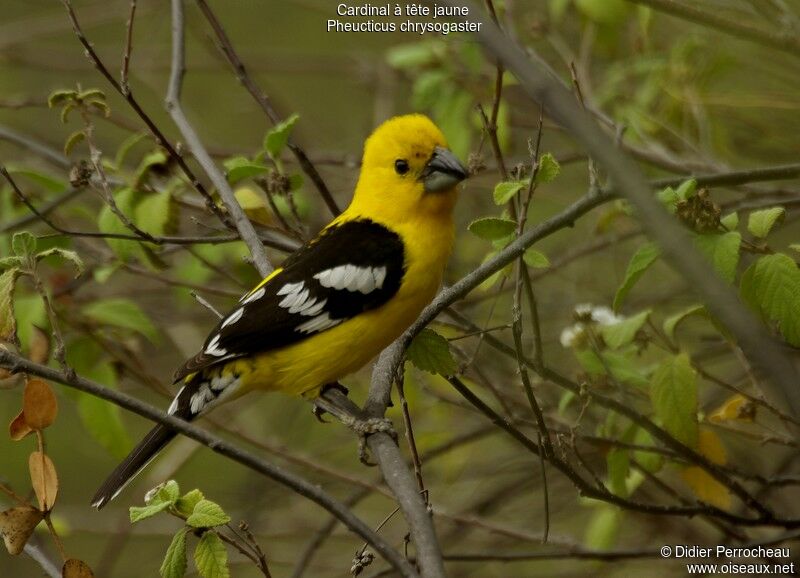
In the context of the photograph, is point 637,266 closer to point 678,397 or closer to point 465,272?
point 678,397

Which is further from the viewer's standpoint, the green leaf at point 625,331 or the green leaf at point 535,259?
the green leaf at point 625,331

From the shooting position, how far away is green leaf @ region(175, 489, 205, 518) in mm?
2846

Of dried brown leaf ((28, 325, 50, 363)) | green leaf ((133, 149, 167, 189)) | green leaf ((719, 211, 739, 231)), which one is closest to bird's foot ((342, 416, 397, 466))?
dried brown leaf ((28, 325, 50, 363))

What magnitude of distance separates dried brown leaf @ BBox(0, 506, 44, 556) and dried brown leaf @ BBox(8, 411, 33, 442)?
0.61ft

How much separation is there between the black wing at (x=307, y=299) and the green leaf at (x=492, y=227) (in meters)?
0.90

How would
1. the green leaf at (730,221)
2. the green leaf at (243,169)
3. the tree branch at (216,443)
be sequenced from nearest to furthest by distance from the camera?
the tree branch at (216,443)
the green leaf at (730,221)
the green leaf at (243,169)

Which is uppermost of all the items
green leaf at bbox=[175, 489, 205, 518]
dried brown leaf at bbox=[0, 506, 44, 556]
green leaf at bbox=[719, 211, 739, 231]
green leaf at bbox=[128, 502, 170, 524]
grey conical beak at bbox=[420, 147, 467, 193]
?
green leaf at bbox=[719, 211, 739, 231]

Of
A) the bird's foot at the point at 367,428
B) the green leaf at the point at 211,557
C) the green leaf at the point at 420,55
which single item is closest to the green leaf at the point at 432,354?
the bird's foot at the point at 367,428

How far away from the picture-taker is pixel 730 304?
140cm

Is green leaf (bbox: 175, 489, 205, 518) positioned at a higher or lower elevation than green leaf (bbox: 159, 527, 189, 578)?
higher

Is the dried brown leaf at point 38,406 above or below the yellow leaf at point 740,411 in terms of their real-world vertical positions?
above

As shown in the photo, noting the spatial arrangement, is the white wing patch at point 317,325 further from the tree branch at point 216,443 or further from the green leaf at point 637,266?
the tree branch at point 216,443

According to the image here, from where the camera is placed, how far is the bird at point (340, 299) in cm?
404

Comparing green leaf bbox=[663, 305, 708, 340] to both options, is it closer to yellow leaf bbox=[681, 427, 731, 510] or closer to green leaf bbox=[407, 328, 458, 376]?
yellow leaf bbox=[681, 427, 731, 510]
